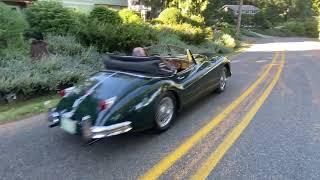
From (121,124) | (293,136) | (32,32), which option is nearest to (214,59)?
(293,136)

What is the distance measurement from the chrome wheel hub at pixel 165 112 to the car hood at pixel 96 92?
0.43m

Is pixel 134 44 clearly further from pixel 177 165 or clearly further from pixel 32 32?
pixel 177 165

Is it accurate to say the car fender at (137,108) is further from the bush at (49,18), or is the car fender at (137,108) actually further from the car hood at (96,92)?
the bush at (49,18)

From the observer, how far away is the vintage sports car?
4.59 m

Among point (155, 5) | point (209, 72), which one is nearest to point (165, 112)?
point (209, 72)

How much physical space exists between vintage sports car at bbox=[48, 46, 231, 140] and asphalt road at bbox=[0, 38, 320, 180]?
0.30 meters

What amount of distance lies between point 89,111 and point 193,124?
6.00 ft

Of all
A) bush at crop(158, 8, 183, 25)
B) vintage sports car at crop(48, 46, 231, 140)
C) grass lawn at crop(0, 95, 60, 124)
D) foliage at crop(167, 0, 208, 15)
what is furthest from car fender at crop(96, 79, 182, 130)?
foliage at crop(167, 0, 208, 15)

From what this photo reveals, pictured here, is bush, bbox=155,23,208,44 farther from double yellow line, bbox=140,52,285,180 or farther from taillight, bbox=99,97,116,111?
taillight, bbox=99,97,116,111

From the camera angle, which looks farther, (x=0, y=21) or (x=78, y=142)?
(x=0, y=21)

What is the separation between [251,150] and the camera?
4.62m

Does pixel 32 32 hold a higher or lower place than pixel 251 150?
higher

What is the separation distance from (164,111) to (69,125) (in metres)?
1.50

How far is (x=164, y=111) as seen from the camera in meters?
5.48
